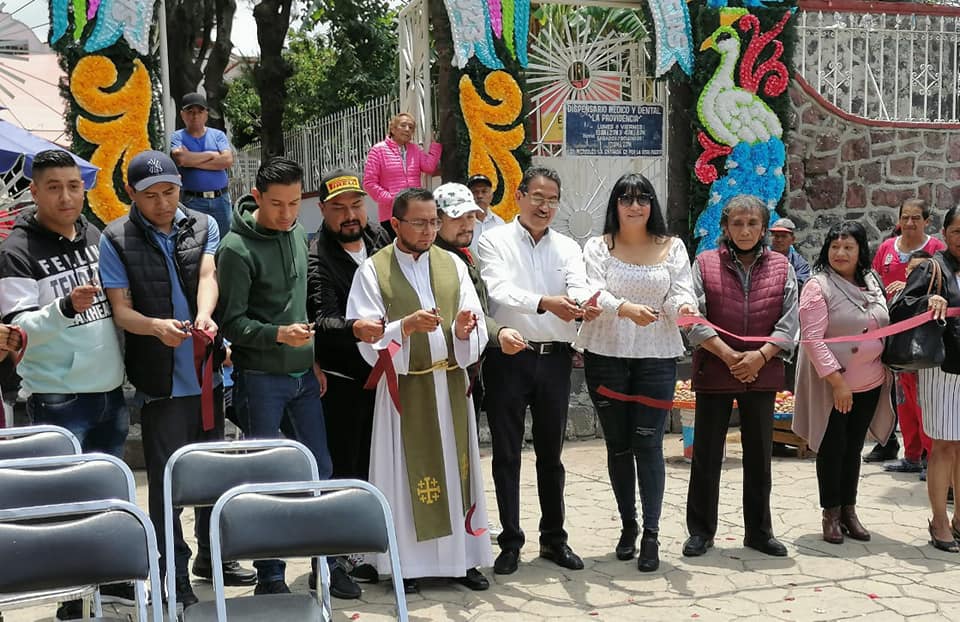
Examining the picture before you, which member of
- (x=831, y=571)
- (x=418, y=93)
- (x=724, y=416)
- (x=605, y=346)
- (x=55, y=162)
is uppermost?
(x=418, y=93)

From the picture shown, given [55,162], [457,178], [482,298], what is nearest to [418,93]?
[457,178]

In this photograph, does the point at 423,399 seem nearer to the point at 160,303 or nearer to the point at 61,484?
the point at 160,303

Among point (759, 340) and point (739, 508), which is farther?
point (739, 508)

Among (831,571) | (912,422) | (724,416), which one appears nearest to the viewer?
(831,571)

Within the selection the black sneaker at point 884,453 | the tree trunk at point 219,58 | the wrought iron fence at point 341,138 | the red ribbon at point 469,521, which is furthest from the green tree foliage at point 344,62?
the red ribbon at point 469,521

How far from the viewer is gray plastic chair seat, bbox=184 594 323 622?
3.18m

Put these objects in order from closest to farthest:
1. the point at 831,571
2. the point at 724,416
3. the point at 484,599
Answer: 1. the point at 484,599
2. the point at 831,571
3. the point at 724,416

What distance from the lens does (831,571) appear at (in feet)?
16.3

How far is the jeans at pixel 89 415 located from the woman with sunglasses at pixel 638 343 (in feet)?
7.34

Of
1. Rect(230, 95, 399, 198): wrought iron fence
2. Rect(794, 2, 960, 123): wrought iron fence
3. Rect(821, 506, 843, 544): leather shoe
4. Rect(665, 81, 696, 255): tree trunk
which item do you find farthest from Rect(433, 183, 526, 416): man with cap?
Rect(794, 2, 960, 123): wrought iron fence

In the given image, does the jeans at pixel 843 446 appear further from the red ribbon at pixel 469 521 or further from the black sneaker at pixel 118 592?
the black sneaker at pixel 118 592

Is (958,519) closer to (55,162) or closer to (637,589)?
(637,589)

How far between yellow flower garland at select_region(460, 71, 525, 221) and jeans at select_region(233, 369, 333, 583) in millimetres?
4577

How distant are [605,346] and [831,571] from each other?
1572 millimetres
